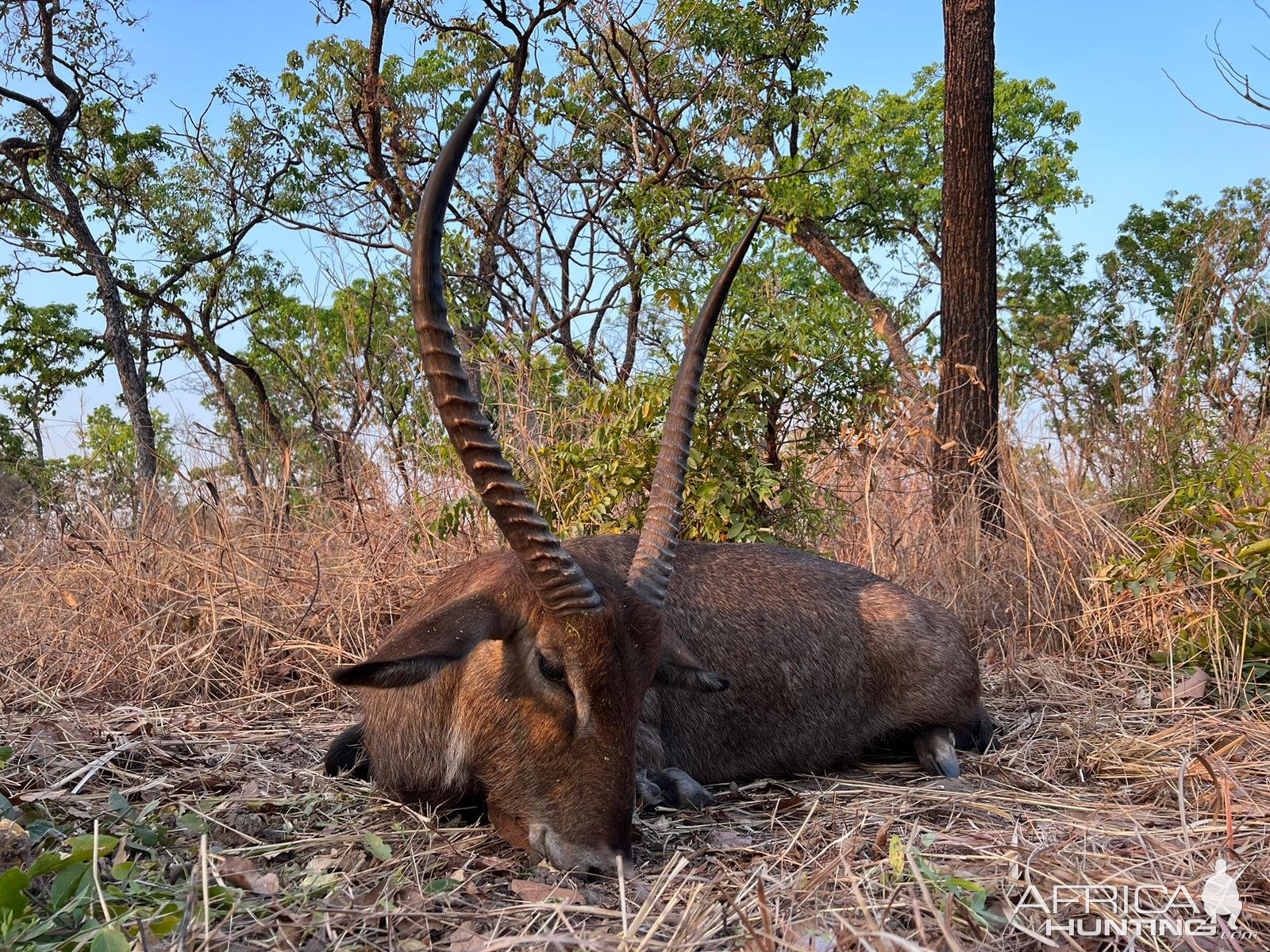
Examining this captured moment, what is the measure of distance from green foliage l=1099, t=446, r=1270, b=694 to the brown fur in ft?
4.77

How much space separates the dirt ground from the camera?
2.47 m

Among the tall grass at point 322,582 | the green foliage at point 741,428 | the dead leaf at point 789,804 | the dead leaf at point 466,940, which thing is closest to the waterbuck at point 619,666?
the dead leaf at point 789,804

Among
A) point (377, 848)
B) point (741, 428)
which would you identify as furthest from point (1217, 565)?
point (377, 848)

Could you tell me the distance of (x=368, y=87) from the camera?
13703 millimetres

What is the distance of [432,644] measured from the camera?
313 cm

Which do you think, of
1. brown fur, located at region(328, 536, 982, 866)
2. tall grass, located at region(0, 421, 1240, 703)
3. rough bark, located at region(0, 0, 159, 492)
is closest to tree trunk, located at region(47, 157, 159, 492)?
rough bark, located at region(0, 0, 159, 492)

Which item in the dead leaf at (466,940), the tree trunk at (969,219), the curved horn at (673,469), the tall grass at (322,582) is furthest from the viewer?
the tree trunk at (969,219)

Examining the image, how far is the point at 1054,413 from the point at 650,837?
6.26 m

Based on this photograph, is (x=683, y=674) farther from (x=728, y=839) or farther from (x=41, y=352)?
(x=41, y=352)

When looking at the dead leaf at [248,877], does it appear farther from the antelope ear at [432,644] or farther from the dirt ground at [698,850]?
the antelope ear at [432,644]

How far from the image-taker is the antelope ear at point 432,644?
301 cm

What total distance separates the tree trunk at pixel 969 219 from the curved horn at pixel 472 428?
6.26m

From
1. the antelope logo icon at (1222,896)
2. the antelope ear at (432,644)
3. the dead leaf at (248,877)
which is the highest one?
the antelope ear at (432,644)

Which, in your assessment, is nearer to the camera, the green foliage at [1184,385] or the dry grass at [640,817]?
the dry grass at [640,817]
